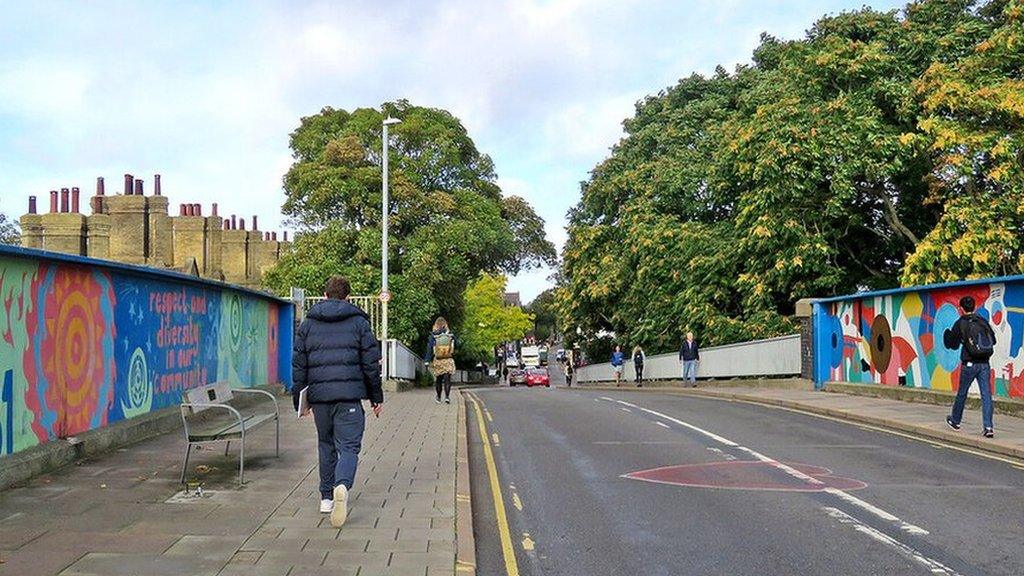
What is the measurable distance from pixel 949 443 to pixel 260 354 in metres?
12.4

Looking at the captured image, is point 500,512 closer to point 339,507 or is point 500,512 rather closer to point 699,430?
point 339,507

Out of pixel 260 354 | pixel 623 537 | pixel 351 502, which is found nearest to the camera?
pixel 623 537

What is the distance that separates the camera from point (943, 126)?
75.2 feet

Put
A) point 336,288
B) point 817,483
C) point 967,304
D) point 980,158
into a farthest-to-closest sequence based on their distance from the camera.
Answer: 1. point 980,158
2. point 967,304
3. point 817,483
4. point 336,288

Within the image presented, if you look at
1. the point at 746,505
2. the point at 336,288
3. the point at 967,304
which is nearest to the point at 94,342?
the point at 336,288

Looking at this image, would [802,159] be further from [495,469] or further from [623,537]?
[623,537]

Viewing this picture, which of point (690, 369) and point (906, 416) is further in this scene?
point (690, 369)

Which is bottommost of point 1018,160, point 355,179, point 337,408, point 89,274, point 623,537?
point 623,537

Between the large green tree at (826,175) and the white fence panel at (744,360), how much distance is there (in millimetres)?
779

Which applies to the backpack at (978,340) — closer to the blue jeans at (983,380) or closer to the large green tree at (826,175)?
the blue jeans at (983,380)

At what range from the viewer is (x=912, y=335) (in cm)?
1880

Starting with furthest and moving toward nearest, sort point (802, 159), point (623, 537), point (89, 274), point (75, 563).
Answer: point (802, 159)
point (89, 274)
point (623, 537)
point (75, 563)

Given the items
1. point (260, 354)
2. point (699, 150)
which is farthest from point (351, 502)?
point (699, 150)

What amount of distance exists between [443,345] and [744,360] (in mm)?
13439
